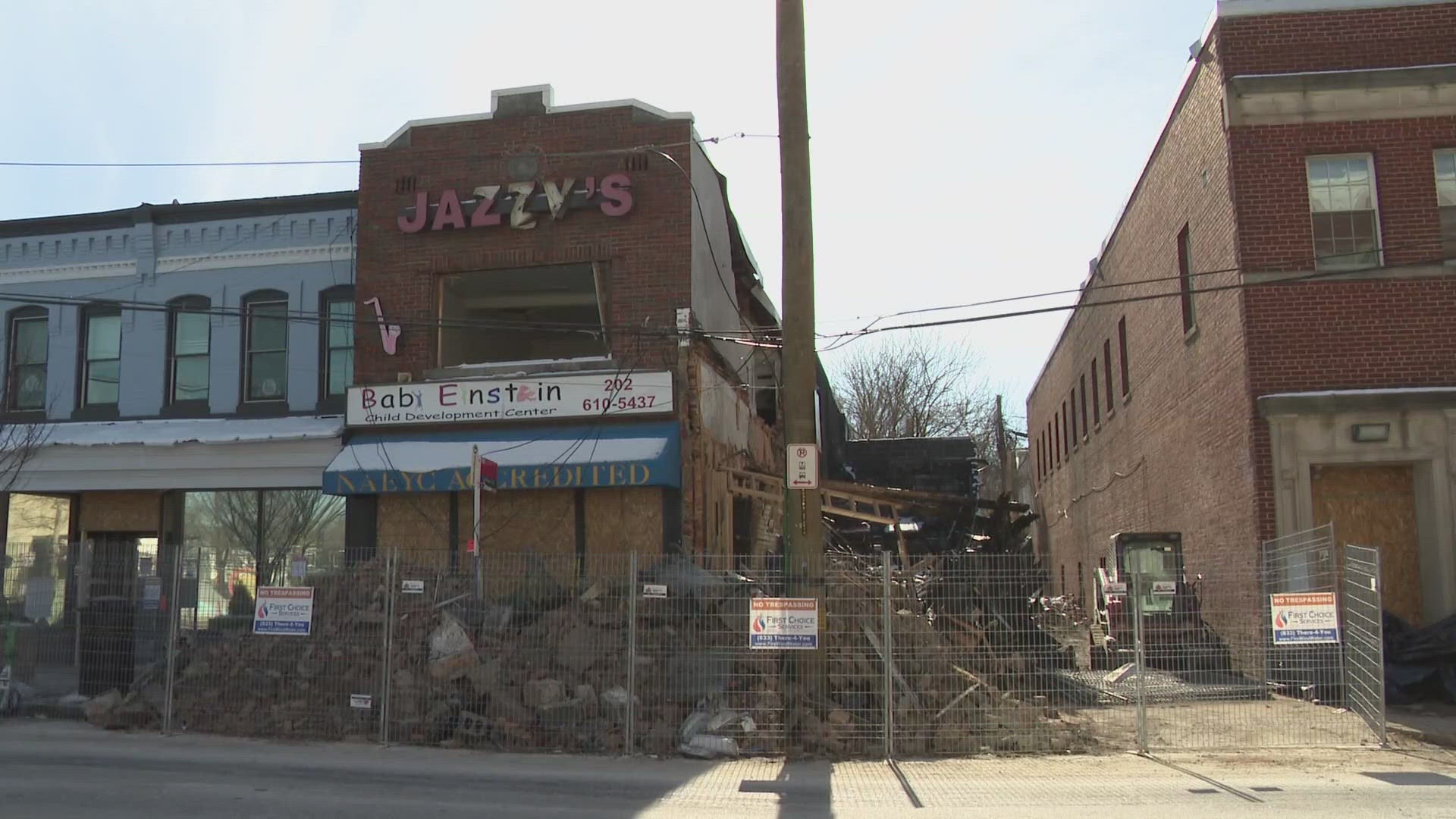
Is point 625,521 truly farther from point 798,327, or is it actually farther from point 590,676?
point 798,327

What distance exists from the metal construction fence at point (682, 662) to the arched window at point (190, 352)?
19.3 ft

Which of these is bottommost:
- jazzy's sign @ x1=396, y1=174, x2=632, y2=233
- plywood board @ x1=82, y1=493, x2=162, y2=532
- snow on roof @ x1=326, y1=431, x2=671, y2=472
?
plywood board @ x1=82, y1=493, x2=162, y2=532

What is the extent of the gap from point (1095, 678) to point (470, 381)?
31.4 feet

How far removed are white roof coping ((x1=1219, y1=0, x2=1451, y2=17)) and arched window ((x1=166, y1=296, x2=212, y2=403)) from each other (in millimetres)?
15915

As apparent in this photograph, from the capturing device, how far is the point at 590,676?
11969 millimetres

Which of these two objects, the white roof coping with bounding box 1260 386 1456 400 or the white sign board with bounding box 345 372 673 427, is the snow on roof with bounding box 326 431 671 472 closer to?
the white sign board with bounding box 345 372 673 427

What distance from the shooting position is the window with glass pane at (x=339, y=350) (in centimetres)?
1858

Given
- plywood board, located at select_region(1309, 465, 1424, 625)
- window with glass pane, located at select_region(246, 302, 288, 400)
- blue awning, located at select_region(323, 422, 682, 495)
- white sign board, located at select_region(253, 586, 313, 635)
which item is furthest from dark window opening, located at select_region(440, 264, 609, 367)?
plywood board, located at select_region(1309, 465, 1424, 625)

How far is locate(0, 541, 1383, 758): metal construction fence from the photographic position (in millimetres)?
11461

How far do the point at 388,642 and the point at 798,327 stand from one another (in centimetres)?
530

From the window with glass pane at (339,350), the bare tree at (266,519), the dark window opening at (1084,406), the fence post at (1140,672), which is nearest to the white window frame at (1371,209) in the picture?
the fence post at (1140,672)

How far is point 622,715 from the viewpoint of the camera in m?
11.6

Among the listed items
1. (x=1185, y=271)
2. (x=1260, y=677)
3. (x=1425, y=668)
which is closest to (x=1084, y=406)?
(x=1185, y=271)

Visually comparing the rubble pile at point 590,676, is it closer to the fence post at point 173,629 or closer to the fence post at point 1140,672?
the fence post at point 173,629
